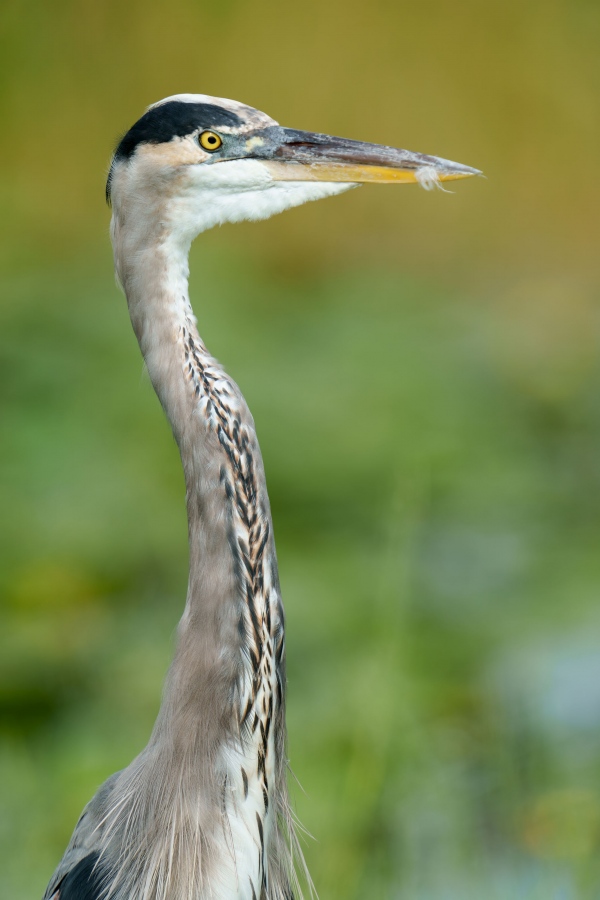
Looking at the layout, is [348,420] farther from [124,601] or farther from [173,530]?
[124,601]

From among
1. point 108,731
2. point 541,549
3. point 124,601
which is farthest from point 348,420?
point 108,731

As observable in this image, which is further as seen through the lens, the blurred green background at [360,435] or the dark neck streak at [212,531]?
the blurred green background at [360,435]

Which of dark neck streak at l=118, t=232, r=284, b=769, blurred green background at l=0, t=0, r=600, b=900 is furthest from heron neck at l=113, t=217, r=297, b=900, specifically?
blurred green background at l=0, t=0, r=600, b=900

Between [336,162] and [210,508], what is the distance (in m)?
0.45

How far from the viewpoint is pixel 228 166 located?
4.67 ft

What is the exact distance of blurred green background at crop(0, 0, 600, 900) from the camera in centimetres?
249

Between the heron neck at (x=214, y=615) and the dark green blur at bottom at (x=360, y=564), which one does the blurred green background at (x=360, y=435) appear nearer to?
the dark green blur at bottom at (x=360, y=564)

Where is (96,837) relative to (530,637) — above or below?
above

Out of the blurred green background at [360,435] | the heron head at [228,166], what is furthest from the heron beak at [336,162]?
the blurred green background at [360,435]

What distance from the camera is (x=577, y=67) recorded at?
17.6 feet

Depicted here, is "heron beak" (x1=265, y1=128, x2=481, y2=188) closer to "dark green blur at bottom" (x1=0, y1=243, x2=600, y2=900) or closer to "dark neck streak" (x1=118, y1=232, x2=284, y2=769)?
"dark neck streak" (x1=118, y1=232, x2=284, y2=769)

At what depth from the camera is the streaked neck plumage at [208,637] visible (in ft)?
4.43

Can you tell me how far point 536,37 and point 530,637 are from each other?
324cm

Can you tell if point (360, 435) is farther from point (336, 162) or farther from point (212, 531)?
point (212, 531)
